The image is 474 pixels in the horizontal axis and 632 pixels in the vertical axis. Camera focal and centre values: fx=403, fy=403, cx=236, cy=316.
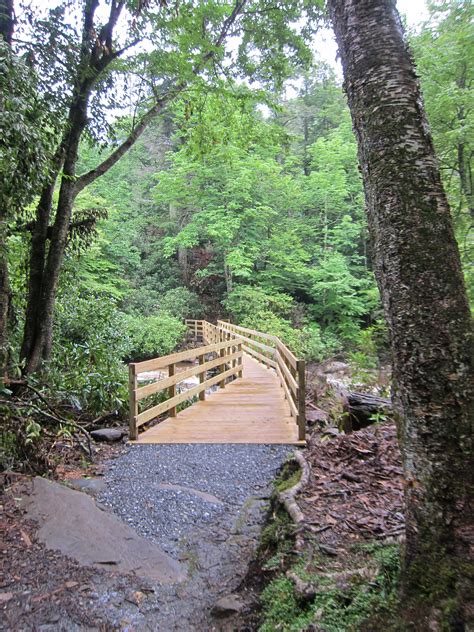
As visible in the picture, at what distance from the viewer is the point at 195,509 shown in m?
3.72

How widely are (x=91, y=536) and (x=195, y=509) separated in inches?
39.0

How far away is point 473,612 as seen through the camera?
1.31 metres

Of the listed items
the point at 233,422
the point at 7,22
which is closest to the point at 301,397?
the point at 233,422

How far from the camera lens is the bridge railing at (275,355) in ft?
17.5

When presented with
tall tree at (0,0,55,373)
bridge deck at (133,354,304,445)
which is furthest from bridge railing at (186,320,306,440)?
tall tree at (0,0,55,373)

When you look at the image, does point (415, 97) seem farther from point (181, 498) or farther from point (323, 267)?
point (323, 267)

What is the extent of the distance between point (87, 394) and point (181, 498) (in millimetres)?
3048

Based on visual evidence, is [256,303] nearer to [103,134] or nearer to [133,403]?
[103,134]

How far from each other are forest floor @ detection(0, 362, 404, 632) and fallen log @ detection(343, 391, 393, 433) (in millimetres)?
756

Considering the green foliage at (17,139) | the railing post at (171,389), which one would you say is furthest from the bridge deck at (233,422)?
the green foliage at (17,139)

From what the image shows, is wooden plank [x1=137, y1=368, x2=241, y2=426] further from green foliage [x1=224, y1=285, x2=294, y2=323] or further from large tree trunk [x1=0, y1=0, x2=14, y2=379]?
green foliage [x1=224, y1=285, x2=294, y2=323]

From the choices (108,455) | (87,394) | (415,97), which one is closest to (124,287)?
(87,394)

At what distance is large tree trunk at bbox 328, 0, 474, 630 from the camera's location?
1436 millimetres

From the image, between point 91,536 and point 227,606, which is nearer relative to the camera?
point 227,606
